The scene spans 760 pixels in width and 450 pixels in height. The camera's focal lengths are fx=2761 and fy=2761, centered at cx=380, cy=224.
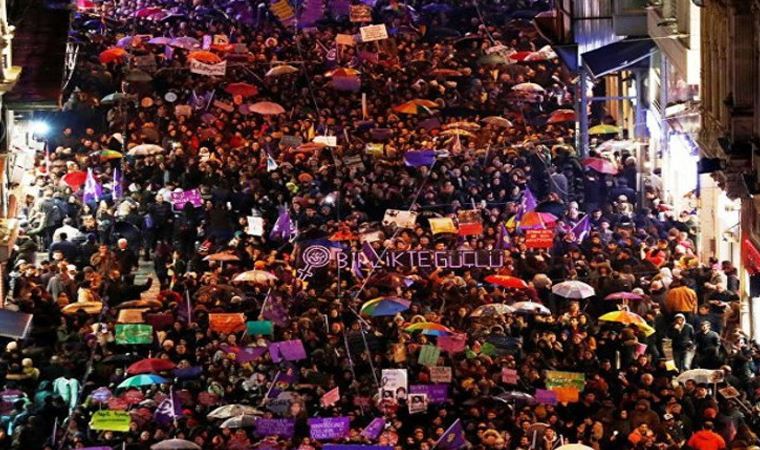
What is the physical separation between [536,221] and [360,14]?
2047 centimetres

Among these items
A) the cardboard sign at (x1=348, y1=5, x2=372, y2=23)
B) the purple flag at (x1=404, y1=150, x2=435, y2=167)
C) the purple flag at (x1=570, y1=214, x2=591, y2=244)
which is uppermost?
the cardboard sign at (x1=348, y1=5, x2=372, y2=23)

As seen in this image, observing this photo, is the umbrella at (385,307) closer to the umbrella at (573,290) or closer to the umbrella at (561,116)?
the umbrella at (573,290)

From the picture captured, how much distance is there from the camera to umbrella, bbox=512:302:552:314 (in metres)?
42.3

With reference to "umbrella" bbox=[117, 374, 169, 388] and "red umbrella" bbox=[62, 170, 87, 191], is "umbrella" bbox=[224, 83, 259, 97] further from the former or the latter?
"umbrella" bbox=[117, 374, 169, 388]

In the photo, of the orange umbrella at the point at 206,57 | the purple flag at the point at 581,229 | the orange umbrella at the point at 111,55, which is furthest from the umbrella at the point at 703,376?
the orange umbrella at the point at 111,55

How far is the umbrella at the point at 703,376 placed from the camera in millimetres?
39562

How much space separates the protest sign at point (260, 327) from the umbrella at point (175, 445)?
4760mm

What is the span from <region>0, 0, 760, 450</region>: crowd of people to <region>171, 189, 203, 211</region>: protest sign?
40 mm

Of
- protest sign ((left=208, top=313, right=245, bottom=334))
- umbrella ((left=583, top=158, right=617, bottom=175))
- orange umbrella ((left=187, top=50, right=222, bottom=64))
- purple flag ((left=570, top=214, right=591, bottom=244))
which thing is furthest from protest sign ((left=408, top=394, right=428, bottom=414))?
orange umbrella ((left=187, top=50, right=222, bottom=64))

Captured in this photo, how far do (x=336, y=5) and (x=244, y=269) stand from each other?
22.7 meters

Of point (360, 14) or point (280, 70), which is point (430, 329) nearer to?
point (280, 70)

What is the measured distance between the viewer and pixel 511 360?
133 feet

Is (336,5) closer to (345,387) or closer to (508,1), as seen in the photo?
(508,1)

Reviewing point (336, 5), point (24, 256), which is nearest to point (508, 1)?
point (336, 5)
